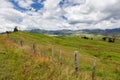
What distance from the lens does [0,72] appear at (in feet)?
42.1

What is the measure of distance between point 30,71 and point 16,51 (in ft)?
37.6

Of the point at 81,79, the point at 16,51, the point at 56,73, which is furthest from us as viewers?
the point at 16,51

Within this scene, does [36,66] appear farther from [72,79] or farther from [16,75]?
[72,79]

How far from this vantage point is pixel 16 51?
76.6ft

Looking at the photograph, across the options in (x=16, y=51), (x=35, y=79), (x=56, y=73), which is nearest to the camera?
(x=35, y=79)

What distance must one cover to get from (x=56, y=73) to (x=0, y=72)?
10.5 ft

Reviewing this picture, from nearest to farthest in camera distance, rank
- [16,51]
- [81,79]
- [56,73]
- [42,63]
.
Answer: [81,79], [56,73], [42,63], [16,51]

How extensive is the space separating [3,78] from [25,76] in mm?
1128

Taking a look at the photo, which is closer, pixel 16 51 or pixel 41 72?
pixel 41 72

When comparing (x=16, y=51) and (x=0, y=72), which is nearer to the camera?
(x=0, y=72)

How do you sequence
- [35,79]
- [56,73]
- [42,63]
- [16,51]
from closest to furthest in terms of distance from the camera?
[35,79] → [56,73] → [42,63] → [16,51]

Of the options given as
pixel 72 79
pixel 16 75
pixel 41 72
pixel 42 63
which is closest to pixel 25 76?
pixel 16 75

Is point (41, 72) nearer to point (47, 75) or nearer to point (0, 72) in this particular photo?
point (47, 75)

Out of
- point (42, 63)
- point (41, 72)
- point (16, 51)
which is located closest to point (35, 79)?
point (41, 72)
